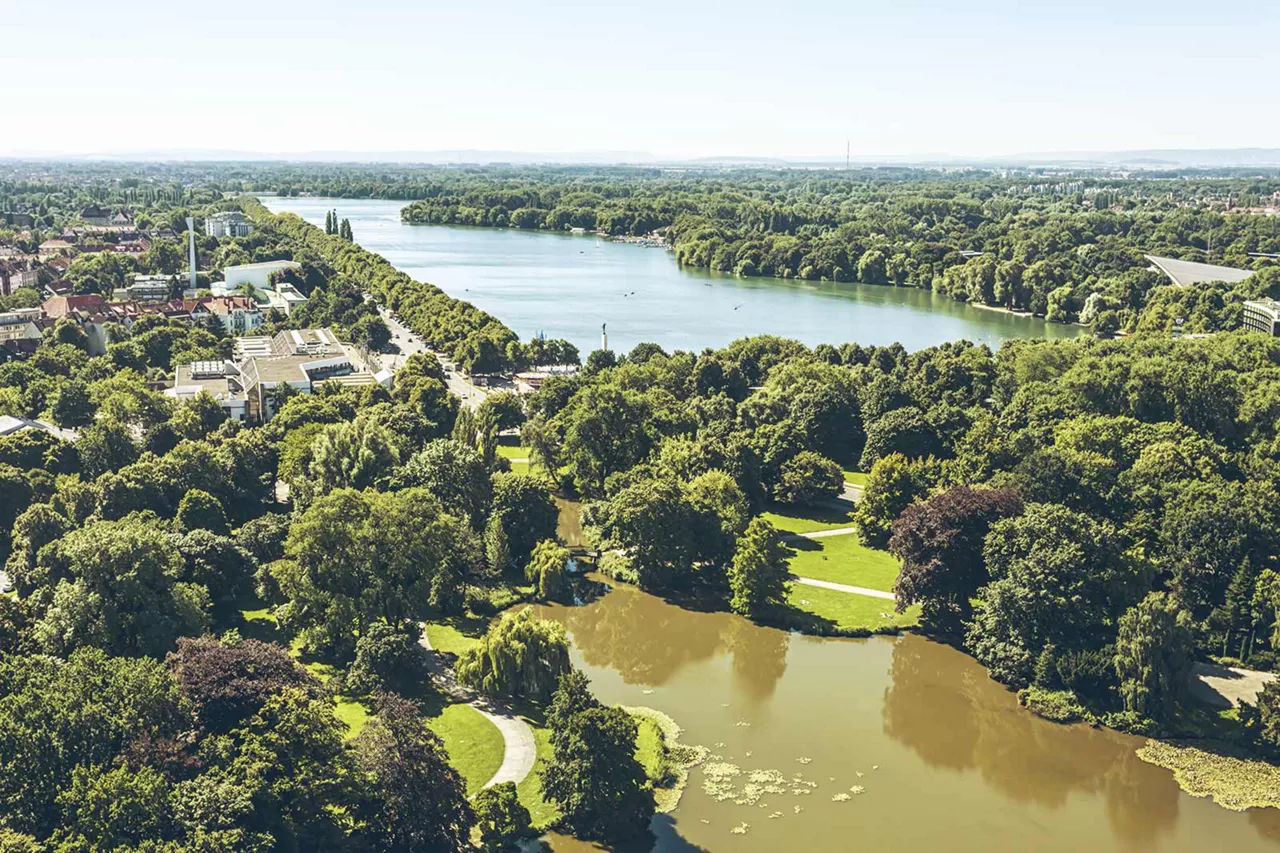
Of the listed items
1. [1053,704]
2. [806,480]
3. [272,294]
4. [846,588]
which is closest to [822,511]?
[806,480]

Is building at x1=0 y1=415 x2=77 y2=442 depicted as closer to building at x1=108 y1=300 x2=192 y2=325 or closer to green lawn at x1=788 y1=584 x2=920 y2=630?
building at x1=108 y1=300 x2=192 y2=325

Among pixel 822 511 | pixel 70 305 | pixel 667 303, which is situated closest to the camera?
pixel 822 511

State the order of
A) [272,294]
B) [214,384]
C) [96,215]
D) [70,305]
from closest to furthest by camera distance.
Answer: [214,384] → [70,305] → [272,294] → [96,215]

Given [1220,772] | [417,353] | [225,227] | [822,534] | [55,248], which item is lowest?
[1220,772]

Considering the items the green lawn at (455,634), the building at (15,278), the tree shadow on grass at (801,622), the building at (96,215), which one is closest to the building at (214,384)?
the green lawn at (455,634)

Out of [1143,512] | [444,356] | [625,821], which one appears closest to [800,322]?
[444,356]

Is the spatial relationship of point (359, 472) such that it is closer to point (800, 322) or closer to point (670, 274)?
point (800, 322)

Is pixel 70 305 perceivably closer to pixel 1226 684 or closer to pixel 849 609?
pixel 849 609
